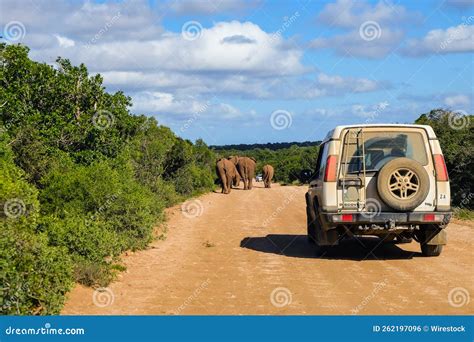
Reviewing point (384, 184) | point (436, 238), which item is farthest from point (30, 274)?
point (436, 238)

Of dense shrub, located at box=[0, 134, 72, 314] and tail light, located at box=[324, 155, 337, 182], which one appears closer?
dense shrub, located at box=[0, 134, 72, 314]

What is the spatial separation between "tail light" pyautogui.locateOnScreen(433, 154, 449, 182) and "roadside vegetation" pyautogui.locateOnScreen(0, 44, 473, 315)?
3.33 meters

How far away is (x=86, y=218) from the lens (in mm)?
12992

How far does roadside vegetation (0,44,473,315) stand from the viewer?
8.59 m

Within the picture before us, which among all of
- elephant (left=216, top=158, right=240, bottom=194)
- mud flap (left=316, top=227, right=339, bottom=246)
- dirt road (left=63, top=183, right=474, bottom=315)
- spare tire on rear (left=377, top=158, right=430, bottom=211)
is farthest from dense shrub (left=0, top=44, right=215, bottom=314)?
elephant (left=216, top=158, right=240, bottom=194)

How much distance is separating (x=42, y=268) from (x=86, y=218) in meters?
4.44

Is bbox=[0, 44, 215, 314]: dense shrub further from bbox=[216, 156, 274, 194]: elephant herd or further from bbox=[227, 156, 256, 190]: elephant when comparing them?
bbox=[227, 156, 256, 190]: elephant

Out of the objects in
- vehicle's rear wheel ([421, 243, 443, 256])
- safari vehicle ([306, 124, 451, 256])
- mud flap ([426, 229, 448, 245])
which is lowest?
vehicle's rear wheel ([421, 243, 443, 256])

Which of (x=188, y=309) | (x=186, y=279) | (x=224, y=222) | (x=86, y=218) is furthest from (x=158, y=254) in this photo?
(x=224, y=222)

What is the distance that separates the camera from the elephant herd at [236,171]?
42.4 meters

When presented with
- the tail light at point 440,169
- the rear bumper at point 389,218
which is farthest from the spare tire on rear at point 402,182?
the tail light at point 440,169

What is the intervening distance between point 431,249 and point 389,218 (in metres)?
1.55

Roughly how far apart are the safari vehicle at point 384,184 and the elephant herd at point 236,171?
94.1 ft

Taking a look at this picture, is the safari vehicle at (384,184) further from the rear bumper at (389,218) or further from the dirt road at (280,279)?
the dirt road at (280,279)
